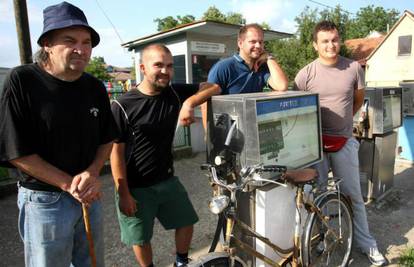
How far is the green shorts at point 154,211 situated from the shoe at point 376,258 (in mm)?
1781

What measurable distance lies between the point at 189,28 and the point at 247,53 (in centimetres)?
615

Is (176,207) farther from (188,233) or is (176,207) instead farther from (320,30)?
(320,30)

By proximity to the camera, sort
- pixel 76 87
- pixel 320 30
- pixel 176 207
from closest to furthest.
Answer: pixel 76 87 < pixel 176 207 < pixel 320 30

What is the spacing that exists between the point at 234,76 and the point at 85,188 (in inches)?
60.5

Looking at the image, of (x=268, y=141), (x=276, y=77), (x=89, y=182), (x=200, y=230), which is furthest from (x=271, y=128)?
(x=200, y=230)

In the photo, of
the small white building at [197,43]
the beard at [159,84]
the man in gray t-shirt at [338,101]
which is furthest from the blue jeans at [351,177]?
the small white building at [197,43]

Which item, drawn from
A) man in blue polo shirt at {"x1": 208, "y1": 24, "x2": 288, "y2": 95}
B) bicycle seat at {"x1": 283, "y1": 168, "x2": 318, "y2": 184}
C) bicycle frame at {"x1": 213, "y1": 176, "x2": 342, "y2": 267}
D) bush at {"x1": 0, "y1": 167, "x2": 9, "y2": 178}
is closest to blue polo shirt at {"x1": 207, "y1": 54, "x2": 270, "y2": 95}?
man in blue polo shirt at {"x1": 208, "y1": 24, "x2": 288, "y2": 95}

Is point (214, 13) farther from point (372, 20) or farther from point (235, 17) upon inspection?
point (372, 20)

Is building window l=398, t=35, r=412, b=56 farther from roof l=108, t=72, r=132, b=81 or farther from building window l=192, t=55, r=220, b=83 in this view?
roof l=108, t=72, r=132, b=81

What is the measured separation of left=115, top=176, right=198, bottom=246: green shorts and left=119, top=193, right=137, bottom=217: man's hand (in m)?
0.07

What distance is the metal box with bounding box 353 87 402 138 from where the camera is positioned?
14.1 ft

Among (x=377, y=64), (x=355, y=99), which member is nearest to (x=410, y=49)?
(x=377, y=64)

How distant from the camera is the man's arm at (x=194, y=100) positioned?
7.72 ft

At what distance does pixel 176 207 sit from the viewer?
259 cm
